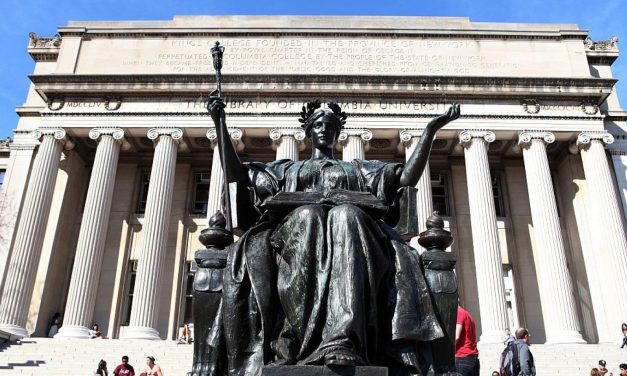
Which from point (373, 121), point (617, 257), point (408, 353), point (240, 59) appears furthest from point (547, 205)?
point (408, 353)

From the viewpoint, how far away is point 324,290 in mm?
3773

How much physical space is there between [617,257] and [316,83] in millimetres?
15677

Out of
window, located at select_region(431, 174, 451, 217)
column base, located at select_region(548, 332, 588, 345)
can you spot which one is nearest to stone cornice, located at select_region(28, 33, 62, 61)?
window, located at select_region(431, 174, 451, 217)

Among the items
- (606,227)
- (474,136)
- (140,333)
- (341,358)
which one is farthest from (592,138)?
(341,358)

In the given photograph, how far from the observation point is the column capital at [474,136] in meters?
26.0

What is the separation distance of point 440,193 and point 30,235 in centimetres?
2074

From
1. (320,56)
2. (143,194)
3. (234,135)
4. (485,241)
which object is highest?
(320,56)

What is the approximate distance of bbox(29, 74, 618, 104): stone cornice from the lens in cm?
2652

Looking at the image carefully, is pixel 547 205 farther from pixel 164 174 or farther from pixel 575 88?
pixel 164 174

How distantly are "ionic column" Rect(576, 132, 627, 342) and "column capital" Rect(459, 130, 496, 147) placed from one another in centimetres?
426

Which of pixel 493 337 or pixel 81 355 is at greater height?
pixel 493 337

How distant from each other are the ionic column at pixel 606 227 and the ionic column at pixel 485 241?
4.67 m

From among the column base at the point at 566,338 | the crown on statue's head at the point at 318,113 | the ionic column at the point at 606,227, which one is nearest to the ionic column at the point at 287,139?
the ionic column at the point at 606,227

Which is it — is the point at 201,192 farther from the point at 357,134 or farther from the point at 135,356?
the point at 135,356
